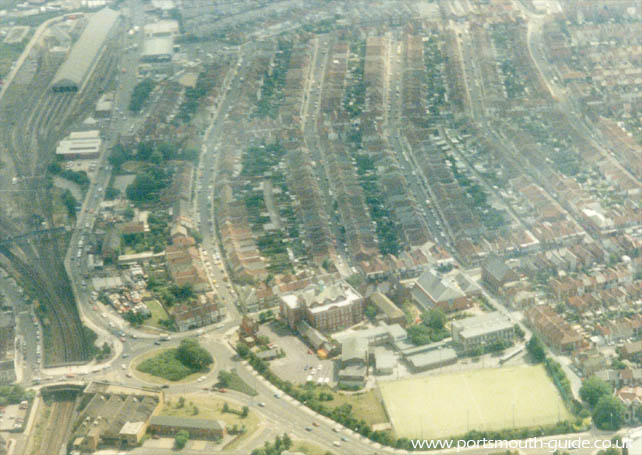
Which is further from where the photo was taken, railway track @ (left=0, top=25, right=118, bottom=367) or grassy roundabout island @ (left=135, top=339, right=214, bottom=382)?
railway track @ (left=0, top=25, right=118, bottom=367)

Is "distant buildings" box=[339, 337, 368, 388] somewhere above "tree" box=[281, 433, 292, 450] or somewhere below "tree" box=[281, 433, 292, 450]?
below

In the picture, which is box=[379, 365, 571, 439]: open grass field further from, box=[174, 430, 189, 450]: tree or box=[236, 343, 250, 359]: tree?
box=[174, 430, 189, 450]: tree

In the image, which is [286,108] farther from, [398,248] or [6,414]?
[6,414]

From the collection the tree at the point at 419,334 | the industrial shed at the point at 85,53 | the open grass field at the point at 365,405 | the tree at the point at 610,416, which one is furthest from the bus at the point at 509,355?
the industrial shed at the point at 85,53

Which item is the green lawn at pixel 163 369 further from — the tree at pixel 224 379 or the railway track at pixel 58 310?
the railway track at pixel 58 310

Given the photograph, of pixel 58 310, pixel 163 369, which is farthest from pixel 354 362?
pixel 58 310

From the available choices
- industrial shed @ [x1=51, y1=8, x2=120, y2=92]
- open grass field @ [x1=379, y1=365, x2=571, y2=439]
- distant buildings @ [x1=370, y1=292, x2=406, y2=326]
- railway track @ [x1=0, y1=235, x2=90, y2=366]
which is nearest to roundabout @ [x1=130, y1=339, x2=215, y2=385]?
railway track @ [x1=0, y1=235, x2=90, y2=366]

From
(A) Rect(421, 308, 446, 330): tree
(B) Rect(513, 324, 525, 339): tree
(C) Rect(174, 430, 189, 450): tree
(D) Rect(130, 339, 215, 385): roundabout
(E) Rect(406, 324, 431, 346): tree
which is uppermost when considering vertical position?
(C) Rect(174, 430, 189, 450): tree

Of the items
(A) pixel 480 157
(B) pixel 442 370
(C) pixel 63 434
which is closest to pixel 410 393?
(B) pixel 442 370
